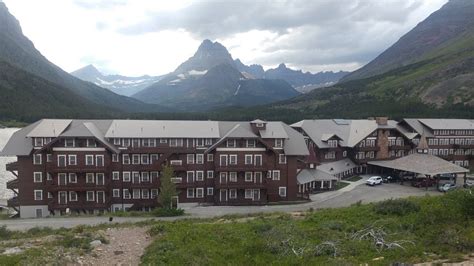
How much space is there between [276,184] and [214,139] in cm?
1175

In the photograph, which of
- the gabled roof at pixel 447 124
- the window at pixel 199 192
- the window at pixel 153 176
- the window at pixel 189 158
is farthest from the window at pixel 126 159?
the gabled roof at pixel 447 124

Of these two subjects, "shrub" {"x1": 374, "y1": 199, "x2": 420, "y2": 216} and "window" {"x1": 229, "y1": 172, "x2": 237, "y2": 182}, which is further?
"window" {"x1": 229, "y1": 172, "x2": 237, "y2": 182}

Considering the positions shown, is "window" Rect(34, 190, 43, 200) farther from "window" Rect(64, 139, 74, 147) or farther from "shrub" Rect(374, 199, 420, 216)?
"shrub" Rect(374, 199, 420, 216)

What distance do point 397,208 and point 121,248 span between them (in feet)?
67.7

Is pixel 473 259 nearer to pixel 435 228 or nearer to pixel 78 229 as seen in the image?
pixel 435 228

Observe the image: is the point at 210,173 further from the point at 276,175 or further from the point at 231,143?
the point at 276,175

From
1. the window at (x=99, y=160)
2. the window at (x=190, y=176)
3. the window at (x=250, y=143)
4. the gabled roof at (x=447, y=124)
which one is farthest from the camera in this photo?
the gabled roof at (x=447, y=124)

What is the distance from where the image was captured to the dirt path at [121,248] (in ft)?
72.7

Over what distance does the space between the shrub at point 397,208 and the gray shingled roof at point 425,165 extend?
1552 inches

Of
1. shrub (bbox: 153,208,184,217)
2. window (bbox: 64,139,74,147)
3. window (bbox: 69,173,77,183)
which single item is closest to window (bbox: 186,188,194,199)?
A: shrub (bbox: 153,208,184,217)

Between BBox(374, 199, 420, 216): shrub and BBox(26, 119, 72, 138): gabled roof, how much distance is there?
43.5 meters

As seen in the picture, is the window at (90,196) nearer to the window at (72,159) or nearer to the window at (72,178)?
the window at (72,178)

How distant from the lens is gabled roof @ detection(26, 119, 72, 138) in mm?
52812

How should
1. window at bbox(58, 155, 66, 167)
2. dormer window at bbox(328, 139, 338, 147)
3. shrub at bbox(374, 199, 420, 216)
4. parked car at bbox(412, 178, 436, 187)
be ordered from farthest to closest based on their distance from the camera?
dormer window at bbox(328, 139, 338, 147) → parked car at bbox(412, 178, 436, 187) → window at bbox(58, 155, 66, 167) → shrub at bbox(374, 199, 420, 216)
